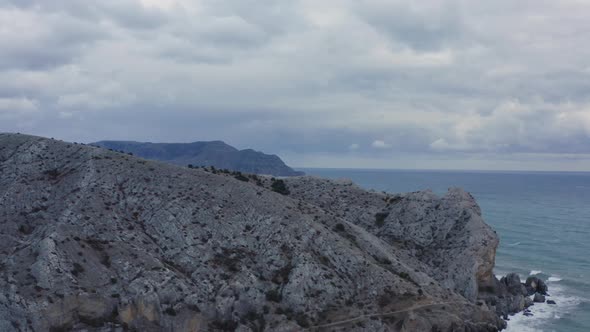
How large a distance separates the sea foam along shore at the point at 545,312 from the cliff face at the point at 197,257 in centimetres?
627

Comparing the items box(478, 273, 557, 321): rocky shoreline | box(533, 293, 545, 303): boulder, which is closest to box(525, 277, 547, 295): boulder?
box(478, 273, 557, 321): rocky shoreline

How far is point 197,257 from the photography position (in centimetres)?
6241

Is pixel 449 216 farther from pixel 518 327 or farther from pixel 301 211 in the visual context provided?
pixel 301 211

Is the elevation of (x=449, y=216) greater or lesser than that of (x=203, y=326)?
greater

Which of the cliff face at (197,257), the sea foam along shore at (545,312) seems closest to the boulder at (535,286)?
the sea foam along shore at (545,312)

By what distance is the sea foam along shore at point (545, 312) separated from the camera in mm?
69750

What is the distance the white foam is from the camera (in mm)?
69625

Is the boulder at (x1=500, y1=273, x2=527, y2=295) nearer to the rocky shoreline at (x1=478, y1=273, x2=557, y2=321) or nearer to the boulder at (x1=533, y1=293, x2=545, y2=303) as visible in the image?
the rocky shoreline at (x1=478, y1=273, x2=557, y2=321)

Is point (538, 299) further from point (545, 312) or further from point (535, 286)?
point (535, 286)

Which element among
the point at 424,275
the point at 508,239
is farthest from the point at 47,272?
the point at 508,239

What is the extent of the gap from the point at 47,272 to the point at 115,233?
36.2ft

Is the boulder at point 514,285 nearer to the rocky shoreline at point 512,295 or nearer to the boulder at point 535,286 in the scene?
the rocky shoreline at point 512,295

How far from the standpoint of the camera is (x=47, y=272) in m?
51.3

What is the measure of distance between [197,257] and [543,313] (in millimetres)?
52182
